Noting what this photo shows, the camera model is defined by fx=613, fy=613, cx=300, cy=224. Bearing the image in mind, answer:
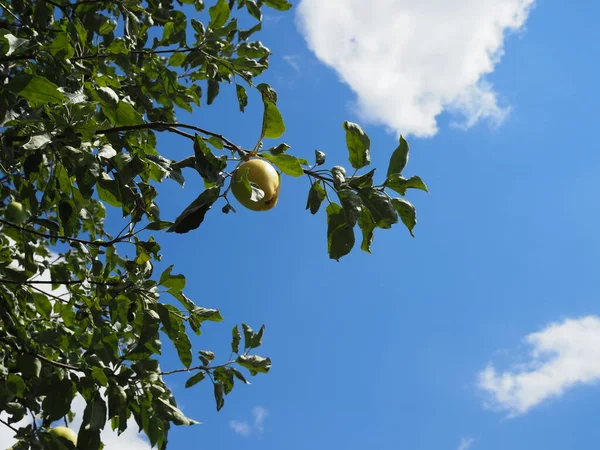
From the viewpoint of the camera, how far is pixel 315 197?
215 cm

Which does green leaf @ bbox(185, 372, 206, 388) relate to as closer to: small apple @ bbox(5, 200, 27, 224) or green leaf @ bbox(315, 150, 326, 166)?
small apple @ bbox(5, 200, 27, 224)

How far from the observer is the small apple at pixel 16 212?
2889 mm

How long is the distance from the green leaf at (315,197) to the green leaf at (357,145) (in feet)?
0.48

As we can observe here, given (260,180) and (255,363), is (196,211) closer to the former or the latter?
(260,180)

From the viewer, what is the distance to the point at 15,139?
228 centimetres

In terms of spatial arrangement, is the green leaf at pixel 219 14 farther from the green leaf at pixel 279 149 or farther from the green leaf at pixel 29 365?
the green leaf at pixel 29 365

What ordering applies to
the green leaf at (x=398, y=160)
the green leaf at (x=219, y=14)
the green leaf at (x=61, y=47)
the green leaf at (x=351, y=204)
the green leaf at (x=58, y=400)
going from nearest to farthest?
the green leaf at (x=351, y=204) → the green leaf at (x=398, y=160) → the green leaf at (x=61, y=47) → the green leaf at (x=58, y=400) → the green leaf at (x=219, y=14)

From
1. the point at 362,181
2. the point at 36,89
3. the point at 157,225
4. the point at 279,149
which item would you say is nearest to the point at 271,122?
the point at 279,149

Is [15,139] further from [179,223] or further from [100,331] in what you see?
[100,331]

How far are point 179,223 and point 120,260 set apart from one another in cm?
231

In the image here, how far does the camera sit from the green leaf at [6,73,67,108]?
6.47 ft

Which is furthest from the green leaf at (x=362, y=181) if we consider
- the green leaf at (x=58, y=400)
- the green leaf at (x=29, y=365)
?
the green leaf at (x=29, y=365)

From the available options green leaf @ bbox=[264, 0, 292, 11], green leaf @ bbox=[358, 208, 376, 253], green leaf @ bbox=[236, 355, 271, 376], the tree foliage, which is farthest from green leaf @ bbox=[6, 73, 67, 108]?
green leaf @ bbox=[264, 0, 292, 11]

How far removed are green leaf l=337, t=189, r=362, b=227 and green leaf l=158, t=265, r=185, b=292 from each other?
1.18 meters
